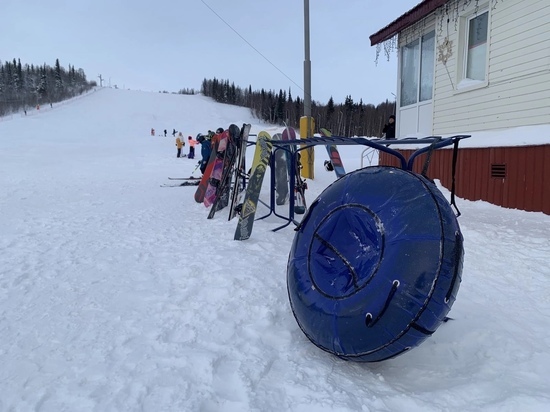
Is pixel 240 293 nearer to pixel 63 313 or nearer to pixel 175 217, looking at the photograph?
pixel 63 313

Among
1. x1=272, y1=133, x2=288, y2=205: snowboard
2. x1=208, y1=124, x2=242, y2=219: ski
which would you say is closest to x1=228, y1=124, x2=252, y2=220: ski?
x1=208, y1=124, x2=242, y2=219: ski

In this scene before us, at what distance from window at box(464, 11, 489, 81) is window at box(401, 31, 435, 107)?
1.13 metres

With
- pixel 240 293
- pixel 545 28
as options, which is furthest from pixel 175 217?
pixel 545 28

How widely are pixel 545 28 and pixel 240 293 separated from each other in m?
7.19

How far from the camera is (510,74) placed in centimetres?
721

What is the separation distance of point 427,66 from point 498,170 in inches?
161

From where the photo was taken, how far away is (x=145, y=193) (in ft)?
30.7

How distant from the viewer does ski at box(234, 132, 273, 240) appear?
5023mm

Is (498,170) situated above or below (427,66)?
below

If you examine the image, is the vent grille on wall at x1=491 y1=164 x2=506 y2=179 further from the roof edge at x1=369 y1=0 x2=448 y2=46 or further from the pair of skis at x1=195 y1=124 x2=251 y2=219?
the pair of skis at x1=195 y1=124 x2=251 y2=219

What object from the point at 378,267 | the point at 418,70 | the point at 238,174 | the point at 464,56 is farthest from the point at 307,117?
the point at 378,267

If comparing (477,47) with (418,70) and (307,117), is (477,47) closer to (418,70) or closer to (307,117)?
(418,70)

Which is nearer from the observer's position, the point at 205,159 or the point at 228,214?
the point at 228,214

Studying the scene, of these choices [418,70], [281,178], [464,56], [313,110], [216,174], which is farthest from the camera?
[313,110]
